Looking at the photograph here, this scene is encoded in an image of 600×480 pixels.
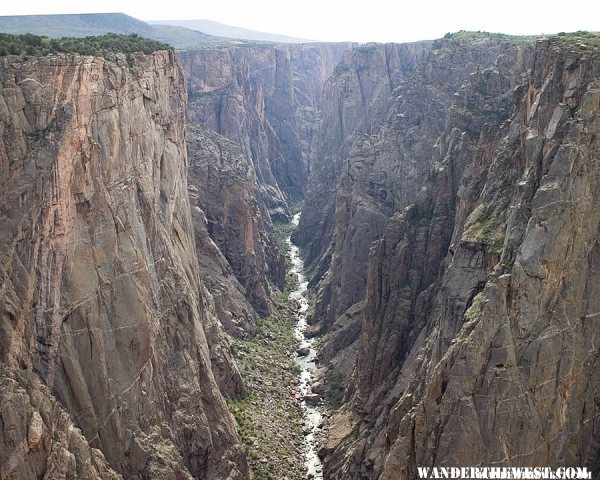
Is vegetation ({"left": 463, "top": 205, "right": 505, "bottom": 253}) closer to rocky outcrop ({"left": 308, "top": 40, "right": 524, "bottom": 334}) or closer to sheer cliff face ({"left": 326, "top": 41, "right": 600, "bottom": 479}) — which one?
sheer cliff face ({"left": 326, "top": 41, "right": 600, "bottom": 479})

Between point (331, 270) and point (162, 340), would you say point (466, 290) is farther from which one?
point (331, 270)

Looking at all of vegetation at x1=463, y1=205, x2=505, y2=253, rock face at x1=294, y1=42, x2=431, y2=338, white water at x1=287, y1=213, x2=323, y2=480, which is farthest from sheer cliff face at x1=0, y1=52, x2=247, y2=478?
rock face at x1=294, y1=42, x2=431, y2=338

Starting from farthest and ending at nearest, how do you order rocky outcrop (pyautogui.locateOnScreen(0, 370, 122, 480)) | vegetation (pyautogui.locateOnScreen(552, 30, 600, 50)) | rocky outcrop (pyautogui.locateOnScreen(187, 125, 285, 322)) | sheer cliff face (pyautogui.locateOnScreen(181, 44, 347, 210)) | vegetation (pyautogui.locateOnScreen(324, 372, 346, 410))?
sheer cliff face (pyautogui.locateOnScreen(181, 44, 347, 210)) < rocky outcrop (pyautogui.locateOnScreen(187, 125, 285, 322)) < vegetation (pyautogui.locateOnScreen(324, 372, 346, 410)) < vegetation (pyautogui.locateOnScreen(552, 30, 600, 50)) < rocky outcrop (pyautogui.locateOnScreen(0, 370, 122, 480))

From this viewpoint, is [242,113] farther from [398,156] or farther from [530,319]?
[530,319]

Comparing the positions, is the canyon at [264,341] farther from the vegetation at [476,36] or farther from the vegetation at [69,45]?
the vegetation at [476,36]

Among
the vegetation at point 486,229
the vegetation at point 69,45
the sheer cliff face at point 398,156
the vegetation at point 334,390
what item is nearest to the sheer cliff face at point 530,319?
the vegetation at point 486,229

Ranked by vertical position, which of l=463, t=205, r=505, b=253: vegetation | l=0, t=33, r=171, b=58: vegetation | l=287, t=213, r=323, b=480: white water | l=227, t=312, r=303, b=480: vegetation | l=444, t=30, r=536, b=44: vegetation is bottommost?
l=287, t=213, r=323, b=480: white water

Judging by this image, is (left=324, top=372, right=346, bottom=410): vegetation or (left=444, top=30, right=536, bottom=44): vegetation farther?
(left=444, top=30, right=536, bottom=44): vegetation

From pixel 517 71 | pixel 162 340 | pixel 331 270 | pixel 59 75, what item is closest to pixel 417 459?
pixel 162 340
